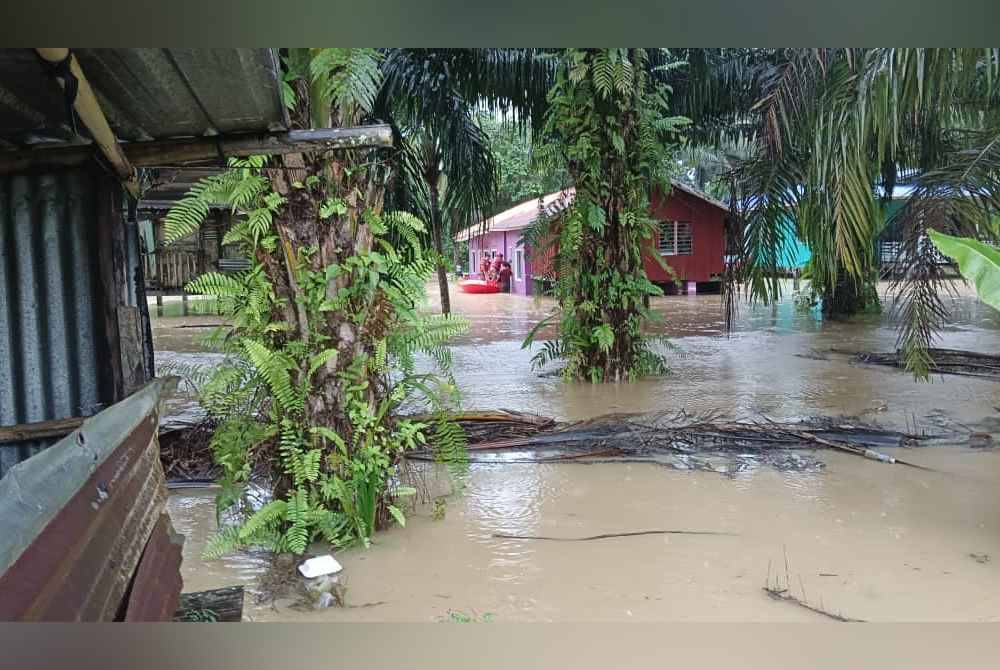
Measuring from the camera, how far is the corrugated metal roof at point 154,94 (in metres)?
2.63

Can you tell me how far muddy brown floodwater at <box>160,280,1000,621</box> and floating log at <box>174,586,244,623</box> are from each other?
2.39 ft

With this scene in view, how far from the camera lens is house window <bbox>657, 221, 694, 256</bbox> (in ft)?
72.7

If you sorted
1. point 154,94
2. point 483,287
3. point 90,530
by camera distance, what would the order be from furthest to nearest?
point 483,287 → point 154,94 → point 90,530

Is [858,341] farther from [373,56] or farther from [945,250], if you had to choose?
[373,56]

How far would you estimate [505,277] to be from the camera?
25688 mm

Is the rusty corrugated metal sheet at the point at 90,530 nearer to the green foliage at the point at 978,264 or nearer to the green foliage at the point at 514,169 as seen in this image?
the green foliage at the point at 978,264

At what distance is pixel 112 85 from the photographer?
2.95 metres

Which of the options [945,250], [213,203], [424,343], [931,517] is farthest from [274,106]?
[931,517]

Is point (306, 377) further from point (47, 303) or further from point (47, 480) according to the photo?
point (47, 480)

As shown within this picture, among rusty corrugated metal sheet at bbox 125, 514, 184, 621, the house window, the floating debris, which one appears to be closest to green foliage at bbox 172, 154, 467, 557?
rusty corrugated metal sheet at bbox 125, 514, 184, 621

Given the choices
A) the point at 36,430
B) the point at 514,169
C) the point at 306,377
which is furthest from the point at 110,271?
the point at 514,169

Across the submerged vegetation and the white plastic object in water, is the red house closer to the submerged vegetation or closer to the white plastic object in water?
the submerged vegetation

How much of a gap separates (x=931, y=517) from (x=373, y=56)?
3.97m

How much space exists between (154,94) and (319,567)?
89.3 inches
